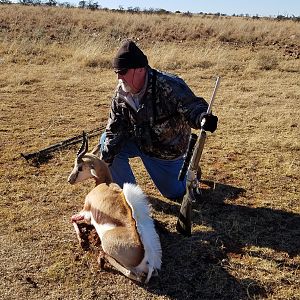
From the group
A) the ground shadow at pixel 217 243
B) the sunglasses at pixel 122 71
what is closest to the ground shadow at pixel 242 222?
the ground shadow at pixel 217 243

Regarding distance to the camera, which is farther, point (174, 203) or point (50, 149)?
point (50, 149)

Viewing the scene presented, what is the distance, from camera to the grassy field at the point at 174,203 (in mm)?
3910

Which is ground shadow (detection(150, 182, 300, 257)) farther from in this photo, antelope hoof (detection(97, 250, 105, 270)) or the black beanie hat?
the black beanie hat

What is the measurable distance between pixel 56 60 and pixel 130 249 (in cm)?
991

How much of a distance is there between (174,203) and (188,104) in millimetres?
1158

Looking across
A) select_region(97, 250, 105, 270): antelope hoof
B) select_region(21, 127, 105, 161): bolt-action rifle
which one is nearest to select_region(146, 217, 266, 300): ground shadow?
select_region(97, 250, 105, 270): antelope hoof

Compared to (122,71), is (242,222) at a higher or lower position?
lower

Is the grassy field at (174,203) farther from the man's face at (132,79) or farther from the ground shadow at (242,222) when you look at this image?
the man's face at (132,79)

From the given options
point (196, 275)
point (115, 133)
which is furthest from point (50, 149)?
point (196, 275)

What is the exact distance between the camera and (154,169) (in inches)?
203

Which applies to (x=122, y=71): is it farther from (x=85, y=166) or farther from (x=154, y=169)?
(x=154, y=169)

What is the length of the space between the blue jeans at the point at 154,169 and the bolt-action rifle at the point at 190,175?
21.9 inches

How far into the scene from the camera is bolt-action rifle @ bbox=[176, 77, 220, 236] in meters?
4.20

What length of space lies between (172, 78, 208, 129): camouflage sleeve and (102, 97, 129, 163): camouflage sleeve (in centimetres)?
60
